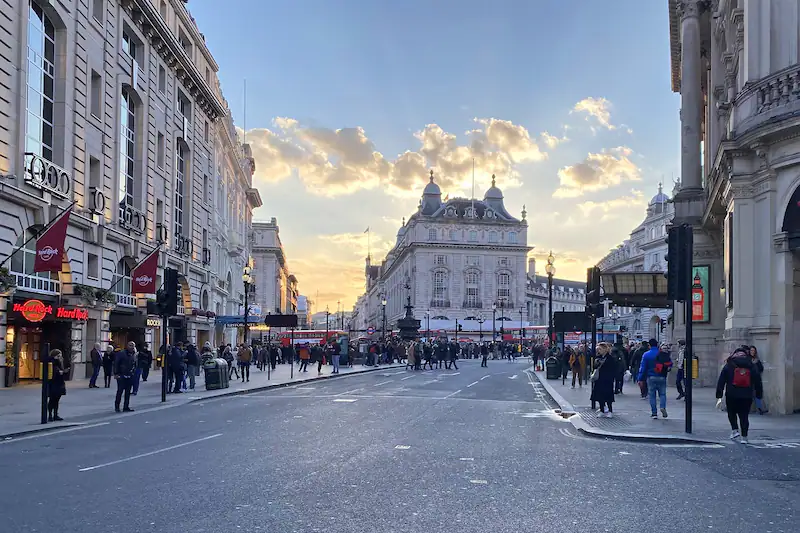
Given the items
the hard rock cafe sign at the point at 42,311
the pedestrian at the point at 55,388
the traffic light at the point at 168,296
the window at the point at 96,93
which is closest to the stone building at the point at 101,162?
the window at the point at 96,93

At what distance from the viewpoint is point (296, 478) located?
33.8ft

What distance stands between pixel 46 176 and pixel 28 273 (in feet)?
11.6

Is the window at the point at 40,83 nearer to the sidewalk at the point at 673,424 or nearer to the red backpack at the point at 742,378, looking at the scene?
the sidewalk at the point at 673,424

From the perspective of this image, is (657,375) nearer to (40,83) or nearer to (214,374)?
(214,374)

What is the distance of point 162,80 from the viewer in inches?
1791

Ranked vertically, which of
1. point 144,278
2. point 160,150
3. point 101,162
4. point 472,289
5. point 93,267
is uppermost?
point 160,150

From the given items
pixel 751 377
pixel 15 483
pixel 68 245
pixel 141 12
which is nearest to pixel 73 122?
pixel 68 245

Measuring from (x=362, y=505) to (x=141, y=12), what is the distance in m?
36.9

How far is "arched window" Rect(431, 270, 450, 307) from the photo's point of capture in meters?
141

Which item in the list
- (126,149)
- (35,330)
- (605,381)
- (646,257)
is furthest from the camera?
(646,257)

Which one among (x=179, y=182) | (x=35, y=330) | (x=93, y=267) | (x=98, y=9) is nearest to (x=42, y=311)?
(x=35, y=330)

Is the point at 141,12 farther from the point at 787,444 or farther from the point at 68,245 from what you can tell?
the point at 787,444

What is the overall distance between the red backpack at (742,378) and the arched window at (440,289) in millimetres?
126514

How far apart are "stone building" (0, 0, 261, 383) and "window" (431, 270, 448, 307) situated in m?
86.7
